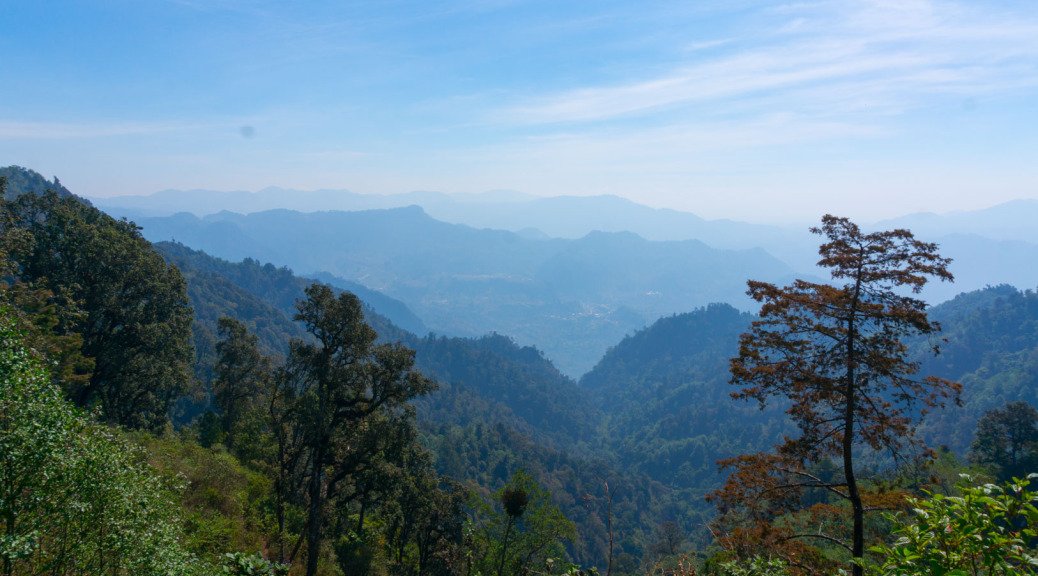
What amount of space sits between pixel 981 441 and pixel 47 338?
174 feet

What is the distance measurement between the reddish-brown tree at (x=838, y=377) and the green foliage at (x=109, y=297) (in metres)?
21.4

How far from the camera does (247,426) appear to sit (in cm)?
2433

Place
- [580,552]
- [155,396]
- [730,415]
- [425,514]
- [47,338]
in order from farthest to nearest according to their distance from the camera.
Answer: [730,415] < [580,552] < [155,396] < [425,514] < [47,338]

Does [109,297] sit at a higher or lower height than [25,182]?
lower

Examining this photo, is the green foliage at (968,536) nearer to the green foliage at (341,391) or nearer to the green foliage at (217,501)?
the green foliage at (217,501)

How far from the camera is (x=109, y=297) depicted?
777 inches

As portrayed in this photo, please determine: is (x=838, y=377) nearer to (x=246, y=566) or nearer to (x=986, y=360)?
(x=246, y=566)

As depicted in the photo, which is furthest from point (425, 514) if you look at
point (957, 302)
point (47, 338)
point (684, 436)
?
point (957, 302)

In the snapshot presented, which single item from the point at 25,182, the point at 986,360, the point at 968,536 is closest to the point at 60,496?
the point at 968,536

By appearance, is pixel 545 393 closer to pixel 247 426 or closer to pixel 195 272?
pixel 195 272

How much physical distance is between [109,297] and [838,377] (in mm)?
24966

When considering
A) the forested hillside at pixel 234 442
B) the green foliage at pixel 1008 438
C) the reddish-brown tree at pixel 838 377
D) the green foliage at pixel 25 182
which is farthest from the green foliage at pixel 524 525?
the green foliage at pixel 25 182

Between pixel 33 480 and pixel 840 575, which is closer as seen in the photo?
pixel 840 575

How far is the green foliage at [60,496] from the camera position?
17.6ft
